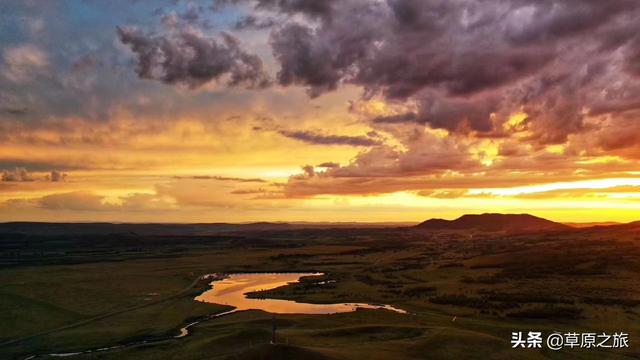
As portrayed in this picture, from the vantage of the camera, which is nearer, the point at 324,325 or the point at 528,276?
the point at 324,325

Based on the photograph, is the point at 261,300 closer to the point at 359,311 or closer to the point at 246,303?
the point at 246,303

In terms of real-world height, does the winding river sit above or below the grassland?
below

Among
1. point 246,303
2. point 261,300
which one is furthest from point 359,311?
point 261,300

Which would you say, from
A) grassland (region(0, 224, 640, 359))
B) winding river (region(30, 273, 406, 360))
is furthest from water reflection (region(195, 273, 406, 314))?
grassland (region(0, 224, 640, 359))

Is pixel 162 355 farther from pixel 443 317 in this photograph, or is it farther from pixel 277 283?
pixel 277 283

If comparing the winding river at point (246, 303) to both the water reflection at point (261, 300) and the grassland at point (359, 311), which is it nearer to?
the water reflection at point (261, 300)

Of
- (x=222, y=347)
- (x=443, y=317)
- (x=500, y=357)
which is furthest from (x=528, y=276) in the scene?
(x=222, y=347)

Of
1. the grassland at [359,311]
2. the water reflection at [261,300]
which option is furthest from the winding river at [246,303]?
the grassland at [359,311]

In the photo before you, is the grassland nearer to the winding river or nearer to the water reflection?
the winding river
